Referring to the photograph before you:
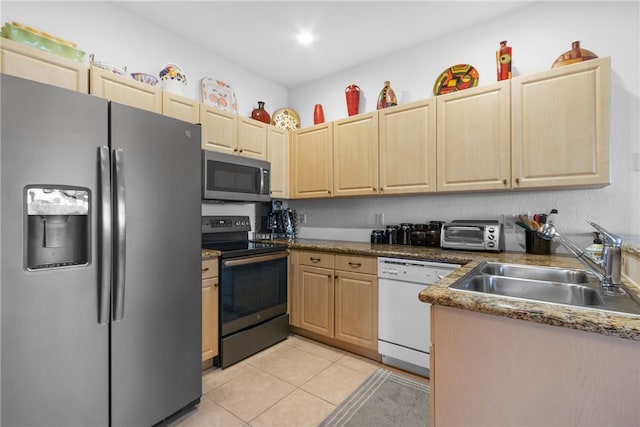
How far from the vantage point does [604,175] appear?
5.83ft

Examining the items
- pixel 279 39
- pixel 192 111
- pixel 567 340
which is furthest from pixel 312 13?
pixel 567 340

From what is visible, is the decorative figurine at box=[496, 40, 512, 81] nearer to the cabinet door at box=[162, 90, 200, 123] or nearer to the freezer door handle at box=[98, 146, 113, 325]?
the cabinet door at box=[162, 90, 200, 123]

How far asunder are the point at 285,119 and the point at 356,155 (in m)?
1.17

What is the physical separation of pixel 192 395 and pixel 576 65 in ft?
10.3

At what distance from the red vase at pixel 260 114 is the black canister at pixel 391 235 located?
177 centimetres

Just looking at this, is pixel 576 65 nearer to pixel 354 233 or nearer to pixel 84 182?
pixel 354 233

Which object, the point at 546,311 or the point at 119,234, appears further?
the point at 119,234

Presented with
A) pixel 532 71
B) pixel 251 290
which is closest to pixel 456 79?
pixel 532 71

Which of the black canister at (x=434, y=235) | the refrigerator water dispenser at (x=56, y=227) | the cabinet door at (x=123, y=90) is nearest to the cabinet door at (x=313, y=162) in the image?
the black canister at (x=434, y=235)

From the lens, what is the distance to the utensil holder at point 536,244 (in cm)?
210

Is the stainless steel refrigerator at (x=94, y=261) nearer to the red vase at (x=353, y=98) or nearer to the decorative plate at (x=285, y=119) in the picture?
the red vase at (x=353, y=98)

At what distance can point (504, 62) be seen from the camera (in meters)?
2.15

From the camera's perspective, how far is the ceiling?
2.27 metres

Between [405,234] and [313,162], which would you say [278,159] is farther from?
[405,234]
